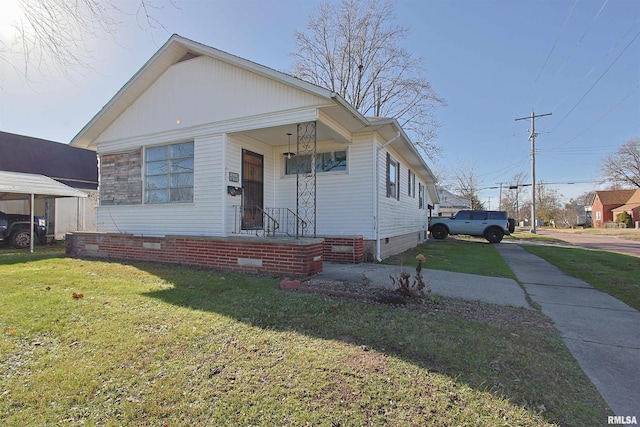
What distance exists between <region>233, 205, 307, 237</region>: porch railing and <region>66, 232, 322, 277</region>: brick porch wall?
111cm

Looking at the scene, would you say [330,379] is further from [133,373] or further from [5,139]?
[5,139]

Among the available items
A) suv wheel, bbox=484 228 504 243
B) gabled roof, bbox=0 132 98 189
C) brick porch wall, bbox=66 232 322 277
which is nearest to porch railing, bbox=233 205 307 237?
brick porch wall, bbox=66 232 322 277

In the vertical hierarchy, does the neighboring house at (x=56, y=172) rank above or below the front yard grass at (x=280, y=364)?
above

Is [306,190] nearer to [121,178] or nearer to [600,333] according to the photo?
[121,178]

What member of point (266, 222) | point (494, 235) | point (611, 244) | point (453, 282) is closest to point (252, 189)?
point (266, 222)

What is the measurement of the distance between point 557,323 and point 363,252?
470 cm

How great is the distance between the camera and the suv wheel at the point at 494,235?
17203 millimetres

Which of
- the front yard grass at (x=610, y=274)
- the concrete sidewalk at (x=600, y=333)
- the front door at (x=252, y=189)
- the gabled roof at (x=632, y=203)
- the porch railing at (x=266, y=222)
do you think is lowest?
the concrete sidewalk at (x=600, y=333)

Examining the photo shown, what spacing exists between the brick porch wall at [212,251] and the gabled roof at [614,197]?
6525 cm

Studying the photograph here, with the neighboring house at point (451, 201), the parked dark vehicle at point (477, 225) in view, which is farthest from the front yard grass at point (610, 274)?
the neighboring house at point (451, 201)

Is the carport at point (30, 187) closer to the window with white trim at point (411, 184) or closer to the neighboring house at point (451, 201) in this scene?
the window with white trim at point (411, 184)

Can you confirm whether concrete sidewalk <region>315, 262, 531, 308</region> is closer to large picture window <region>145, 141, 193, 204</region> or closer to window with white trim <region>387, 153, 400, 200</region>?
window with white trim <region>387, 153, 400, 200</region>

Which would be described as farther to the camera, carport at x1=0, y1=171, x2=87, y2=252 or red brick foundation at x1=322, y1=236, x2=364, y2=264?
carport at x1=0, y1=171, x2=87, y2=252

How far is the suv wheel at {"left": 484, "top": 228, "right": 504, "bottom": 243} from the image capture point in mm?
17203
